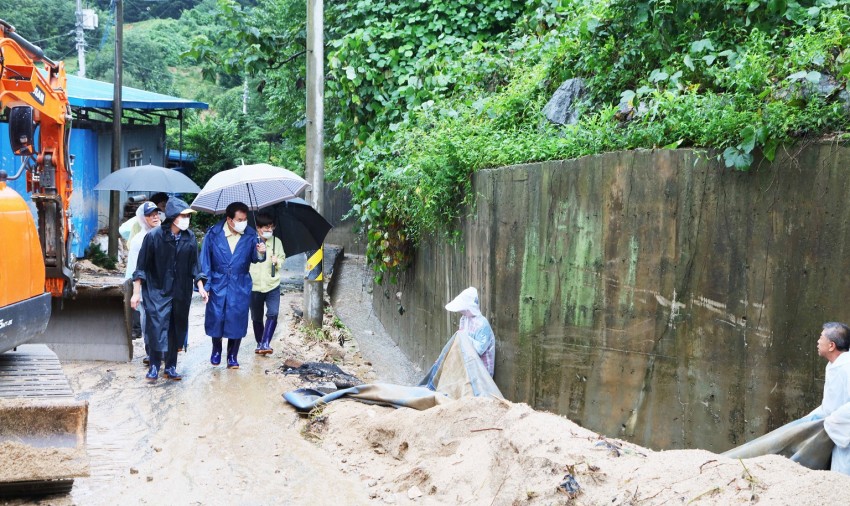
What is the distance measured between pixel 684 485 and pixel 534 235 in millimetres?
3720

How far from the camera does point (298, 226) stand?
11352mm

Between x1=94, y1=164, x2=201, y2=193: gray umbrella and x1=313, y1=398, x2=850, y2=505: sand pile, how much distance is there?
331 inches

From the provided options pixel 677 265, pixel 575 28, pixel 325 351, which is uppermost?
pixel 575 28

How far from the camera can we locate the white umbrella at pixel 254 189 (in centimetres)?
1001

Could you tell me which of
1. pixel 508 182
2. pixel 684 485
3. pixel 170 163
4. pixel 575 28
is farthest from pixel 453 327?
pixel 170 163

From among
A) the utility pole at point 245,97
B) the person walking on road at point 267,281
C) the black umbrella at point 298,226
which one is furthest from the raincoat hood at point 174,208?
the utility pole at point 245,97

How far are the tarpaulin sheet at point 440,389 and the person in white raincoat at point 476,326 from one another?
13cm

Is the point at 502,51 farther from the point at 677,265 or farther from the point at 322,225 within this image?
the point at 677,265

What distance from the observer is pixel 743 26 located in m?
7.87

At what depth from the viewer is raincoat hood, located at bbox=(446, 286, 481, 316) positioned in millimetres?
8305

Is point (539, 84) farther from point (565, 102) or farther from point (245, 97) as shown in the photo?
point (245, 97)

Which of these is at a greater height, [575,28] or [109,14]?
[109,14]

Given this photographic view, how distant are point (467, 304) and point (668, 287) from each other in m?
2.43

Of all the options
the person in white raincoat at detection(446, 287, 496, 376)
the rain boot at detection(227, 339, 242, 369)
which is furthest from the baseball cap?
the person in white raincoat at detection(446, 287, 496, 376)
